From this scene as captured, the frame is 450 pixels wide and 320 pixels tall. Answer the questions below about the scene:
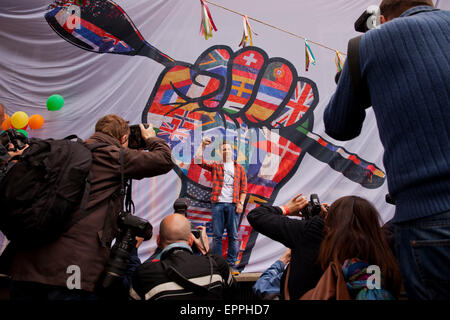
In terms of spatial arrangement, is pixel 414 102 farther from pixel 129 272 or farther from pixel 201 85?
pixel 201 85

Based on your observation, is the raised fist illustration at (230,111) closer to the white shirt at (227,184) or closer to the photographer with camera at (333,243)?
the white shirt at (227,184)

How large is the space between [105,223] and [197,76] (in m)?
2.86

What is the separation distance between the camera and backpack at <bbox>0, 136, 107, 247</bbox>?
1248mm

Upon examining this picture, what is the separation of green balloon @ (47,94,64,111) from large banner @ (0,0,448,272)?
0.22 metres

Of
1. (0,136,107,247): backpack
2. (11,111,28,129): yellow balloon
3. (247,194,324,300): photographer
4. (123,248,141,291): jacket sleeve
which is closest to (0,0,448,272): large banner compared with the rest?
(11,111,28,129): yellow balloon

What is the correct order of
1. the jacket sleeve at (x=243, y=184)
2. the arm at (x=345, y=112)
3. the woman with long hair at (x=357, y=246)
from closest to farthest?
the arm at (x=345, y=112) → the woman with long hair at (x=357, y=246) → the jacket sleeve at (x=243, y=184)

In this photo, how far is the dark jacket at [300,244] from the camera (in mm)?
1279

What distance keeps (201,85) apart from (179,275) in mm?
2948

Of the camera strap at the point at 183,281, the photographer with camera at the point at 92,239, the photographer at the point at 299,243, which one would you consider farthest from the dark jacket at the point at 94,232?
the photographer at the point at 299,243

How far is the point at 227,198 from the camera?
383cm

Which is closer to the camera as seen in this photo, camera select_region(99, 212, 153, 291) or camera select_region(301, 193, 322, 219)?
camera select_region(99, 212, 153, 291)

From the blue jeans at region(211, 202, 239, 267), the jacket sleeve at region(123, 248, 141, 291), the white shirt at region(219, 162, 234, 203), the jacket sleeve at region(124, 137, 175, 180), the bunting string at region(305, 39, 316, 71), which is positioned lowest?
the blue jeans at region(211, 202, 239, 267)

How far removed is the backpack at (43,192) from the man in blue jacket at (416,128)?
1069 millimetres

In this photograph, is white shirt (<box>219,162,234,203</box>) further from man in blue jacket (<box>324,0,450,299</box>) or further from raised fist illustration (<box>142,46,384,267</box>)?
man in blue jacket (<box>324,0,450,299</box>)
